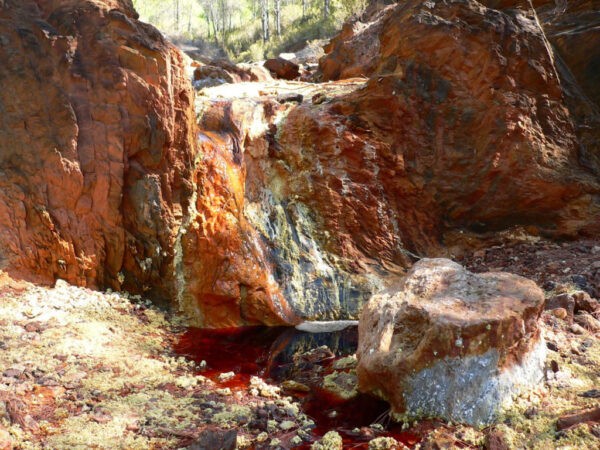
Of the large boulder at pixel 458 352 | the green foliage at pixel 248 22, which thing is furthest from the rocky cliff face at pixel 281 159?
the green foliage at pixel 248 22

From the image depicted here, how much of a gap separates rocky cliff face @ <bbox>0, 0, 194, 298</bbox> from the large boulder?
9.78 feet

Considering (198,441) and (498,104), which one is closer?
(198,441)

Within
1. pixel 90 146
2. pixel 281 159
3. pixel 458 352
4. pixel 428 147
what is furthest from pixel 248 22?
pixel 458 352

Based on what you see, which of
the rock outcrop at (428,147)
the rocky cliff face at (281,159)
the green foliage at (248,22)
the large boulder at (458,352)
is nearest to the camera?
the large boulder at (458,352)

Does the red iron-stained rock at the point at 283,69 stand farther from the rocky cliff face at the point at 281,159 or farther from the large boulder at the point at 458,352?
the large boulder at the point at 458,352

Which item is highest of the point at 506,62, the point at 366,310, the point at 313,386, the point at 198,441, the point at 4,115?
the point at 506,62

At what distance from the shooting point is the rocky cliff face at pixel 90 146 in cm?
499

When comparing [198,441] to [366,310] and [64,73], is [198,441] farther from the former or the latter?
[64,73]

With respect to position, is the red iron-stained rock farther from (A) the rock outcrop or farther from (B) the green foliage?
(B) the green foliage

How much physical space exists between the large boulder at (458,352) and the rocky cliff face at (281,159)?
7.56 feet

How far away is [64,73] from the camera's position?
5152 mm

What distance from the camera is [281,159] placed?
23.0ft

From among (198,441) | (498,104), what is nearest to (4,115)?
(198,441)

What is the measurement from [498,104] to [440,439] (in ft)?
18.6
